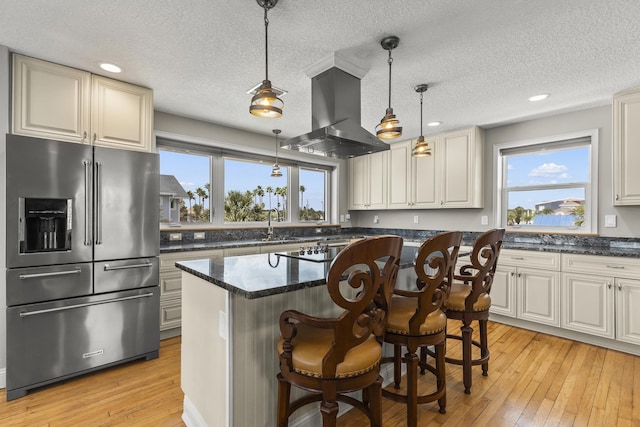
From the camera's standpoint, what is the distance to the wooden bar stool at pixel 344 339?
117 centimetres

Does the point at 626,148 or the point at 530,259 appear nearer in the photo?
the point at 626,148

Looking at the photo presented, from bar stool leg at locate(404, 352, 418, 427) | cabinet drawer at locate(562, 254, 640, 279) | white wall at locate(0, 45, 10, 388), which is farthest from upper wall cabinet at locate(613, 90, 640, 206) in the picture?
white wall at locate(0, 45, 10, 388)

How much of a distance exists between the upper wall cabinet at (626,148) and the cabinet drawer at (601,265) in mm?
608

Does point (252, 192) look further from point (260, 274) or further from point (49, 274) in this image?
point (260, 274)

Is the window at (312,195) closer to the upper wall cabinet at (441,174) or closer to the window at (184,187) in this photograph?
the upper wall cabinet at (441,174)

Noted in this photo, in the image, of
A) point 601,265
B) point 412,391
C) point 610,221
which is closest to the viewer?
point 412,391

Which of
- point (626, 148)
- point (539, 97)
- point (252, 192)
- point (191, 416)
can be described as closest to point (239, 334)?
point (191, 416)

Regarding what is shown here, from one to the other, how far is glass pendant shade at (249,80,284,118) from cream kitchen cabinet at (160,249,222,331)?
205 centimetres

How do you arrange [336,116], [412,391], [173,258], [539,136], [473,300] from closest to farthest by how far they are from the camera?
1. [412,391]
2. [473,300]
3. [336,116]
4. [173,258]
5. [539,136]

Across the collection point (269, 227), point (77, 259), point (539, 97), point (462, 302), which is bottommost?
point (462, 302)

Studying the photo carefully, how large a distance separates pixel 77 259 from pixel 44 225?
33cm

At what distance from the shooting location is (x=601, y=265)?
3023 mm

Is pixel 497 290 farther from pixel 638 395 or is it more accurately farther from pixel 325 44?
pixel 325 44

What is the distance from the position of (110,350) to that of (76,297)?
0.52 m
